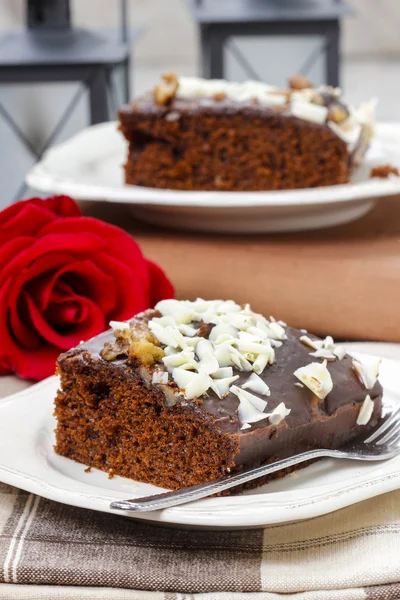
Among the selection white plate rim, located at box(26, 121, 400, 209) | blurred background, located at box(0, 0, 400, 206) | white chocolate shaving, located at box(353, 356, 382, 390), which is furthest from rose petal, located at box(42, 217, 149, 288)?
blurred background, located at box(0, 0, 400, 206)

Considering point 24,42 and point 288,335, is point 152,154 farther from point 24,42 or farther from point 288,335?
point 24,42

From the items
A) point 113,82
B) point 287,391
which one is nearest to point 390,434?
point 287,391

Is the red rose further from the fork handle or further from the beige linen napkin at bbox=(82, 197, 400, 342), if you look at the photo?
the fork handle

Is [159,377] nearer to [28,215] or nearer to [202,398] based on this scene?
[202,398]

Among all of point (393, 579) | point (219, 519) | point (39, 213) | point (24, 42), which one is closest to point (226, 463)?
point (219, 519)

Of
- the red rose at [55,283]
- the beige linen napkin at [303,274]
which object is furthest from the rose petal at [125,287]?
the beige linen napkin at [303,274]

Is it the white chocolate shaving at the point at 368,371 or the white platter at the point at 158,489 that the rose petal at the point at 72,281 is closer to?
the white platter at the point at 158,489
